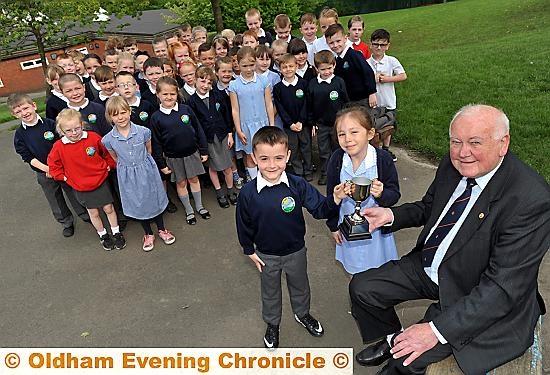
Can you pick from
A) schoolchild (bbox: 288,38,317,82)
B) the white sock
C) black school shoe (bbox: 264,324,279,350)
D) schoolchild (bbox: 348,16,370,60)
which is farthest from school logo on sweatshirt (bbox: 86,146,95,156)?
schoolchild (bbox: 348,16,370,60)

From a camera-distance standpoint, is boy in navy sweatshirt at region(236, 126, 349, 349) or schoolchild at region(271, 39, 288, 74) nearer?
boy in navy sweatshirt at region(236, 126, 349, 349)

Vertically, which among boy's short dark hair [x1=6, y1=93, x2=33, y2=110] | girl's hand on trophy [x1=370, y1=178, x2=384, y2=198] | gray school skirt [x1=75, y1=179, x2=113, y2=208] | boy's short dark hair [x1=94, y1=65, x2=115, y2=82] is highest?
boy's short dark hair [x1=94, y1=65, x2=115, y2=82]

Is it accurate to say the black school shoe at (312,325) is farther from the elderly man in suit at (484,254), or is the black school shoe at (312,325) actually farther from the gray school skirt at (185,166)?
the gray school skirt at (185,166)

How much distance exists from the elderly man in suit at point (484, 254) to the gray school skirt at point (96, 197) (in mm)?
3766

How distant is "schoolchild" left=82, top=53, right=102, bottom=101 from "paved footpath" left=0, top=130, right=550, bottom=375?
1858 millimetres

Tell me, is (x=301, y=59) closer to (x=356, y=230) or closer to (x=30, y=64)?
(x=356, y=230)

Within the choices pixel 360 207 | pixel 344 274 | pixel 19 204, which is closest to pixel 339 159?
pixel 360 207

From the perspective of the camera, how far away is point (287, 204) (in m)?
3.44

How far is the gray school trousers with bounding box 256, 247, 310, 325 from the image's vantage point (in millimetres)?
3652

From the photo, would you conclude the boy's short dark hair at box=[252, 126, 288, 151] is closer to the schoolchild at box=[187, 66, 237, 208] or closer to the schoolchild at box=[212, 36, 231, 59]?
the schoolchild at box=[187, 66, 237, 208]

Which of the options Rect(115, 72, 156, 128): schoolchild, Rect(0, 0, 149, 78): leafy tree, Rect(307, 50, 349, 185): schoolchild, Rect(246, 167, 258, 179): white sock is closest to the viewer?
Rect(115, 72, 156, 128): schoolchild

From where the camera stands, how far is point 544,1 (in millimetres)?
19938

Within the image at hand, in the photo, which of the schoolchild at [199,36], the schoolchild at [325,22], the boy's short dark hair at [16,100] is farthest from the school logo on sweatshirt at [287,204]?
the schoolchild at [199,36]

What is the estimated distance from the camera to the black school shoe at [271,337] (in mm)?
3805
